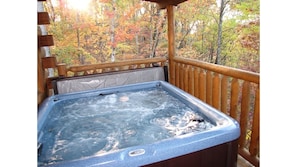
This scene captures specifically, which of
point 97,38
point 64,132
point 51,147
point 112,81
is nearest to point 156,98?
point 112,81

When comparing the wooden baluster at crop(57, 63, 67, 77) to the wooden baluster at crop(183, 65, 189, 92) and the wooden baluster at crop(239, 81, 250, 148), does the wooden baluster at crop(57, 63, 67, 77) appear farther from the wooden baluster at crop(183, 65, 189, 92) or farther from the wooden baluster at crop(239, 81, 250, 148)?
the wooden baluster at crop(239, 81, 250, 148)

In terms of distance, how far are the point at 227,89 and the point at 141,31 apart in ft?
19.4

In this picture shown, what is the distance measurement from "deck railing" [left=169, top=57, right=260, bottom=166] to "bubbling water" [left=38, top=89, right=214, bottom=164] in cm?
45

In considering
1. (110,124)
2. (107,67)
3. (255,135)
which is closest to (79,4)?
Result: (107,67)

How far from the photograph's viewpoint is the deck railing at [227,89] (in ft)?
6.86

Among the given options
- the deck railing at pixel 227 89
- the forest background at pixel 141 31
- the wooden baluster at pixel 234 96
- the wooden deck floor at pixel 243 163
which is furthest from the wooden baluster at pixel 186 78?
the forest background at pixel 141 31

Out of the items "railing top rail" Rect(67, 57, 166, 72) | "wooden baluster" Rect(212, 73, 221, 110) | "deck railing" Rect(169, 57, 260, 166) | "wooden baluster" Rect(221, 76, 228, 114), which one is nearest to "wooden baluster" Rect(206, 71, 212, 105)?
"deck railing" Rect(169, 57, 260, 166)

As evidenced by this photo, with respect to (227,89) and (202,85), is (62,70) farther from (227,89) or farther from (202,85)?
(227,89)

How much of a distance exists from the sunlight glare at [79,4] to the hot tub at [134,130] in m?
4.91

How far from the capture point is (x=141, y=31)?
7945 mm
